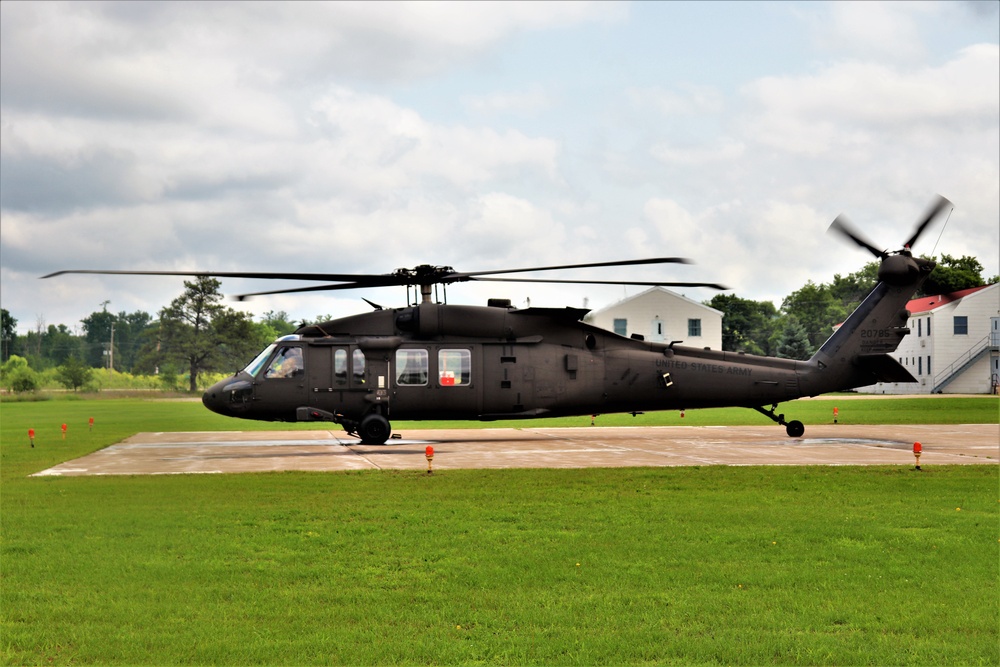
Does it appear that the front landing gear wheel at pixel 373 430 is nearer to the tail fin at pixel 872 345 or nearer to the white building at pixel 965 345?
the tail fin at pixel 872 345

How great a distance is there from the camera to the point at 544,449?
27.5 meters

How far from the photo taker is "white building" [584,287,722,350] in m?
93.5

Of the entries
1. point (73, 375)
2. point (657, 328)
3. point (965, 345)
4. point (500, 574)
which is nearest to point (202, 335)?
point (73, 375)

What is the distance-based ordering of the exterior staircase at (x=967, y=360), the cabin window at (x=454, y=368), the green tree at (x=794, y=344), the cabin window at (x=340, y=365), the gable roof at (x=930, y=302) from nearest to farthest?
the cabin window at (x=340, y=365)
the cabin window at (x=454, y=368)
the exterior staircase at (x=967, y=360)
the gable roof at (x=930, y=302)
the green tree at (x=794, y=344)

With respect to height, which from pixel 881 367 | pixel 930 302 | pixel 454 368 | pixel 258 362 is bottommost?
pixel 881 367

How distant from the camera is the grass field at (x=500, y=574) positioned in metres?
7.77

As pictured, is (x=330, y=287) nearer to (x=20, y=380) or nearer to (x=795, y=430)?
(x=795, y=430)

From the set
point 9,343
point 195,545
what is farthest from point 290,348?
point 9,343

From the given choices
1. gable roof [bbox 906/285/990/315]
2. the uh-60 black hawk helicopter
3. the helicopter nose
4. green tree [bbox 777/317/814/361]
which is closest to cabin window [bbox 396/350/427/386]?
the uh-60 black hawk helicopter

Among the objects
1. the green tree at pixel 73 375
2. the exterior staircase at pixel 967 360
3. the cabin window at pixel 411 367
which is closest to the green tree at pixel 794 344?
the exterior staircase at pixel 967 360

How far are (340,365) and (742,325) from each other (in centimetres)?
10583

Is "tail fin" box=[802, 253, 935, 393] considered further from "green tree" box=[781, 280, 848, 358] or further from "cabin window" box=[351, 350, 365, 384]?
"green tree" box=[781, 280, 848, 358]

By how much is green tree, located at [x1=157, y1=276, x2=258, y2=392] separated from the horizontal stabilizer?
10292 centimetres

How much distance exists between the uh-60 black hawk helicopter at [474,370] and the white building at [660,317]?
6317 centimetres
